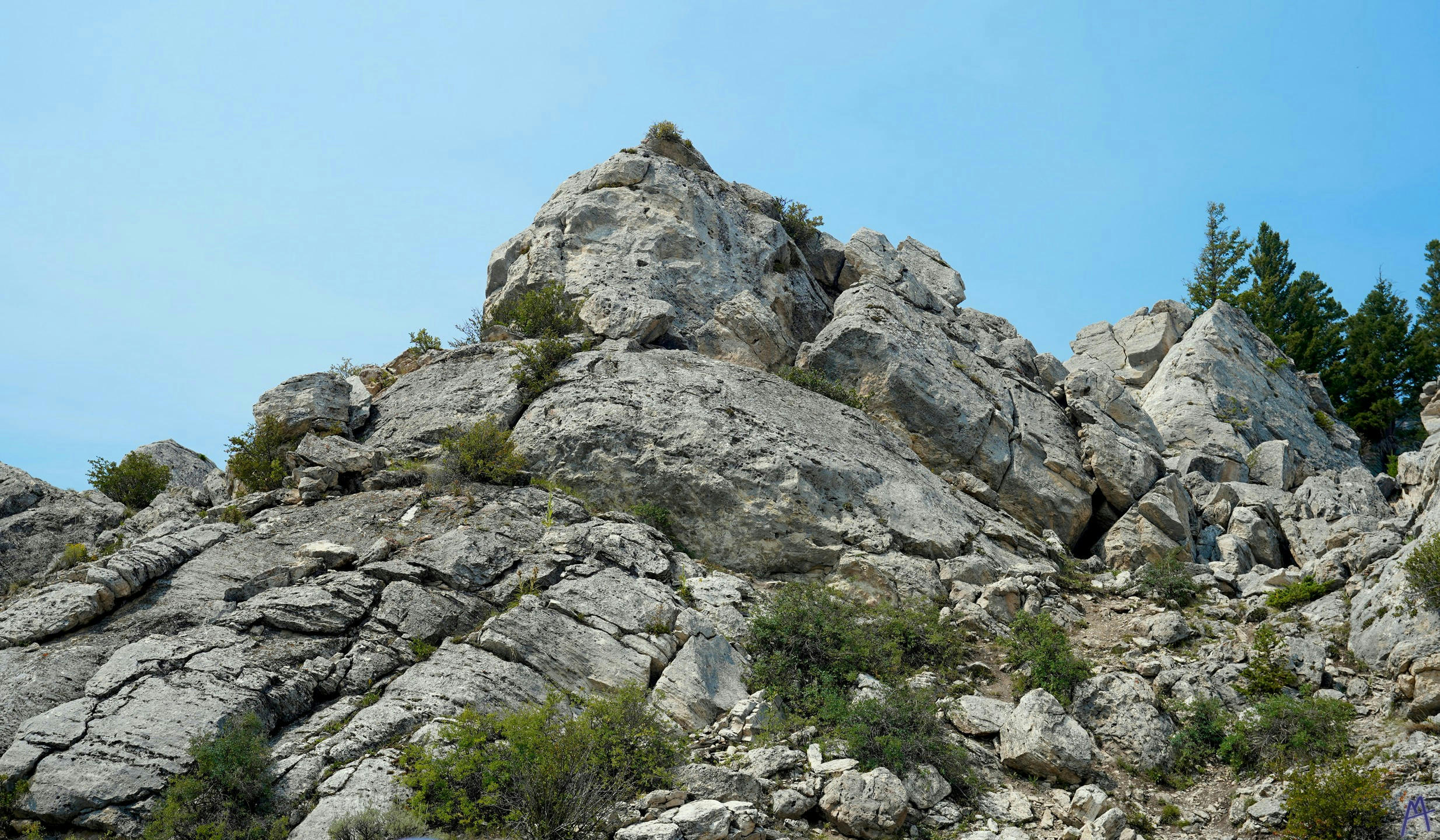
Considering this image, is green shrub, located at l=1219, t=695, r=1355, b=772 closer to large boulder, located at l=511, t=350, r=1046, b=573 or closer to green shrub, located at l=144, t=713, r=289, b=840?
large boulder, located at l=511, t=350, r=1046, b=573

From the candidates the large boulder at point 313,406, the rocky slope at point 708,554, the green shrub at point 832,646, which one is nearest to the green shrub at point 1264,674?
the rocky slope at point 708,554

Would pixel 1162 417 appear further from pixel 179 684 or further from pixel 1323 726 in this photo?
pixel 179 684

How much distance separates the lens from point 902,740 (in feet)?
44.0

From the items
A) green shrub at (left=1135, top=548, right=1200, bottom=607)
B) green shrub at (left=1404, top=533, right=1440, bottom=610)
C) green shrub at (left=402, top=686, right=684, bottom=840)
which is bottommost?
green shrub at (left=402, top=686, right=684, bottom=840)

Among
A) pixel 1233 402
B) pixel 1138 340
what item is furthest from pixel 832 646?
pixel 1138 340

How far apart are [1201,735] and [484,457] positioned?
15.8 m

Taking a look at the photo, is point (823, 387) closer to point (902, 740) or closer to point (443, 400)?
point (443, 400)

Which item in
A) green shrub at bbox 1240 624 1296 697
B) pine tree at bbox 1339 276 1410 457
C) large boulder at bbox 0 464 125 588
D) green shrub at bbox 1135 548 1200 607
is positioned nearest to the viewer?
green shrub at bbox 1240 624 1296 697

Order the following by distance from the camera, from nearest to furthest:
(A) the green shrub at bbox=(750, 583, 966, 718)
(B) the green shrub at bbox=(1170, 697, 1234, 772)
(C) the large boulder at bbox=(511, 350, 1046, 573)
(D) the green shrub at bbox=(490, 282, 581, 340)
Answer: (B) the green shrub at bbox=(1170, 697, 1234, 772)
(A) the green shrub at bbox=(750, 583, 966, 718)
(C) the large boulder at bbox=(511, 350, 1046, 573)
(D) the green shrub at bbox=(490, 282, 581, 340)

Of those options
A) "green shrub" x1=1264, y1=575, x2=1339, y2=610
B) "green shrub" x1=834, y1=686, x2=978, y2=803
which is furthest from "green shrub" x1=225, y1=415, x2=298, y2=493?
"green shrub" x1=1264, y1=575, x2=1339, y2=610

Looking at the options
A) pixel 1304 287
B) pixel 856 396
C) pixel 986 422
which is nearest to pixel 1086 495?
pixel 986 422

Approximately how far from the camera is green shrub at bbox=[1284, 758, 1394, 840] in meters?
11.4

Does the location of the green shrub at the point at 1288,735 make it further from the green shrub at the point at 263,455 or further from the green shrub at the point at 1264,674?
the green shrub at the point at 263,455

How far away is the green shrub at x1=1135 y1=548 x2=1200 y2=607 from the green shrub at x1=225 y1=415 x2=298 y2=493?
67.2 ft
